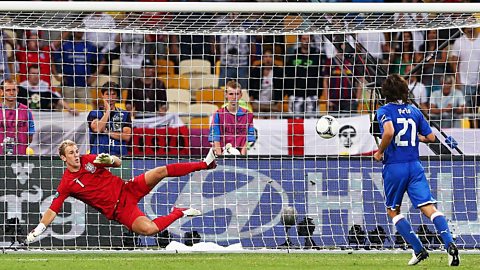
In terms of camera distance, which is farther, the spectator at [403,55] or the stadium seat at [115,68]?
the spectator at [403,55]

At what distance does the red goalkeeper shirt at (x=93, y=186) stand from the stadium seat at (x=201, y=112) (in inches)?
137

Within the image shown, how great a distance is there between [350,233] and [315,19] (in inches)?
110

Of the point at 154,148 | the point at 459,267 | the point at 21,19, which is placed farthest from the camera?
the point at 154,148

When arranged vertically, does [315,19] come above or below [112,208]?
above

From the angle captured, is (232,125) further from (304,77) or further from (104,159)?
(104,159)

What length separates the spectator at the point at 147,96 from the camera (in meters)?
15.6

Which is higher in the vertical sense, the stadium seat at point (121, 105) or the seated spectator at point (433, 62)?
the seated spectator at point (433, 62)

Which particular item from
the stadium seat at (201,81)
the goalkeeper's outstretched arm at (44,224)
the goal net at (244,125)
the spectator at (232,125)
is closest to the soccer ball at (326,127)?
the goal net at (244,125)

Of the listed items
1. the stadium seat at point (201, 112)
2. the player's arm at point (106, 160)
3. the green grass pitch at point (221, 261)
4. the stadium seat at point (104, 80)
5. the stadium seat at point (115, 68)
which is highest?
the stadium seat at point (115, 68)

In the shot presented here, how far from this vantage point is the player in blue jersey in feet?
36.9

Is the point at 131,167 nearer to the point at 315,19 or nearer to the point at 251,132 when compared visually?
the point at 251,132

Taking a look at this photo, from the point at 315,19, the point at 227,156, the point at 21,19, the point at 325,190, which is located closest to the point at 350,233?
the point at 325,190

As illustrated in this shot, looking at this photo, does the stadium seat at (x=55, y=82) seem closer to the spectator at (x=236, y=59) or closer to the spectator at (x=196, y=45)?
the spectator at (x=196, y=45)

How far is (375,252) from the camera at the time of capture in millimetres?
13648
